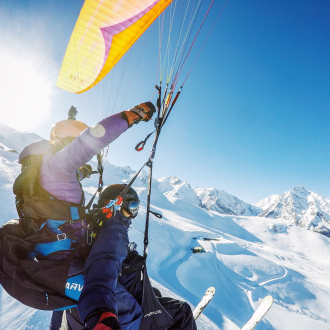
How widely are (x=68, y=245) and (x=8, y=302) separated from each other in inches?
116

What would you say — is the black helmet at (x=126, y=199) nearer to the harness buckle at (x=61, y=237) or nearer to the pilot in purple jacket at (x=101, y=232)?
the pilot in purple jacket at (x=101, y=232)

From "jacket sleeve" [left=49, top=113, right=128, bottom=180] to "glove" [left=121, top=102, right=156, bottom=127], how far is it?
0.57 ft

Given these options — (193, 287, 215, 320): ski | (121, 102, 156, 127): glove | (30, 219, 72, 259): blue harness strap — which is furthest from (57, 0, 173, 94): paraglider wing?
(193, 287, 215, 320): ski

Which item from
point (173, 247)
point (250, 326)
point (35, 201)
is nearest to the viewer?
point (35, 201)

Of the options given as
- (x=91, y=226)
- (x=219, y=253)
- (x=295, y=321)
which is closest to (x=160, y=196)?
(x=219, y=253)

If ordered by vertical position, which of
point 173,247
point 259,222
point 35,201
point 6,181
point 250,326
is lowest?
point 259,222

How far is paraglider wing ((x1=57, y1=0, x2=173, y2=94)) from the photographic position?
181 inches

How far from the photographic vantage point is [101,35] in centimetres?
524

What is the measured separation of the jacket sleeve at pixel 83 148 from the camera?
155 cm

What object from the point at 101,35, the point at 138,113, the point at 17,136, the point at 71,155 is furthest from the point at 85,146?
the point at 17,136

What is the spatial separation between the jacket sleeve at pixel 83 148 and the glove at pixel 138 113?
0.57 ft

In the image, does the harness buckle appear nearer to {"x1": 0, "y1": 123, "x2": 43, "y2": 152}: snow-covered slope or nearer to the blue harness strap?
the blue harness strap

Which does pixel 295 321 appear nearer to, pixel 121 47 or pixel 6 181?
pixel 121 47

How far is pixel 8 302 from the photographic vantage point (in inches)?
126
